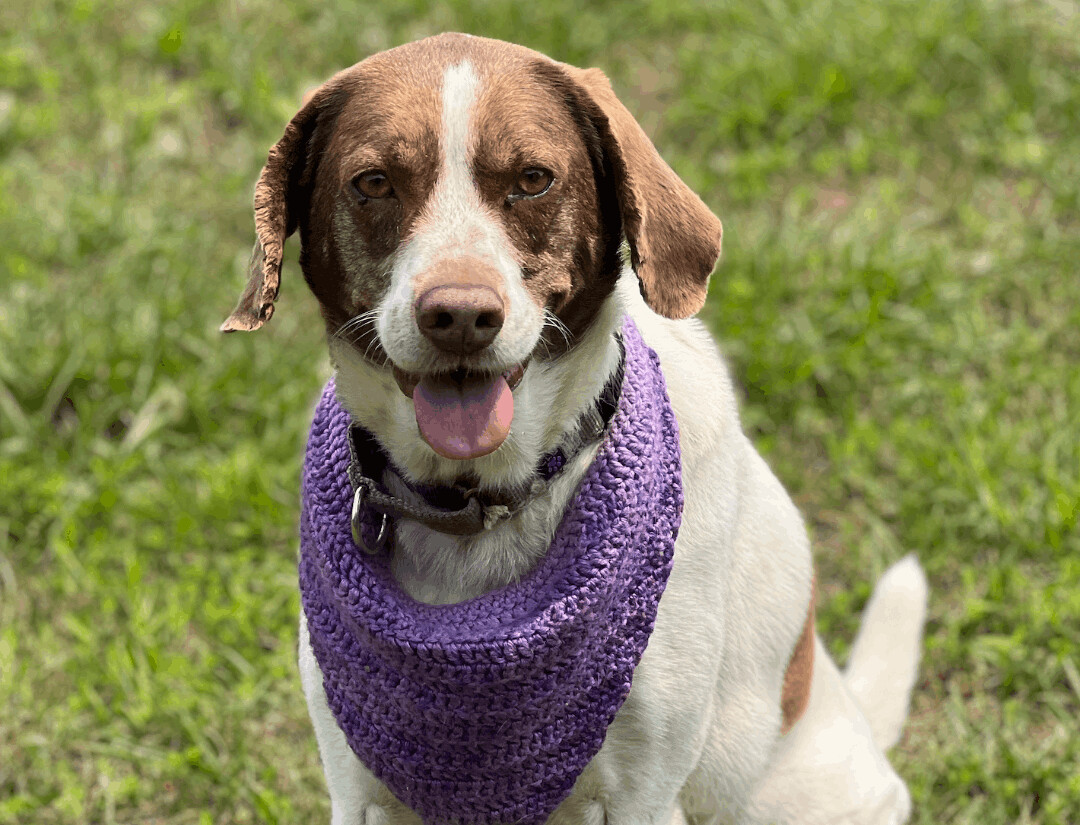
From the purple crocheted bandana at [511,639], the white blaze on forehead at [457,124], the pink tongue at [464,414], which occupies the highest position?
the white blaze on forehead at [457,124]

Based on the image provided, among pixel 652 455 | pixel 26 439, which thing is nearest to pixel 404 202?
pixel 652 455

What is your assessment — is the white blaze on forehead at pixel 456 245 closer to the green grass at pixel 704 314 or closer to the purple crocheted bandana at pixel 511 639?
the purple crocheted bandana at pixel 511 639

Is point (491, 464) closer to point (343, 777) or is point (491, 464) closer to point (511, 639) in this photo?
point (511, 639)

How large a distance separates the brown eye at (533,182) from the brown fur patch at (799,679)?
1.15m

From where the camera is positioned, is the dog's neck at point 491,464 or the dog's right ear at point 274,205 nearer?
the dog's right ear at point 274,205

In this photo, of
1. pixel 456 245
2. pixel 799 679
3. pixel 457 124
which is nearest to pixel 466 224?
pixel 456 245

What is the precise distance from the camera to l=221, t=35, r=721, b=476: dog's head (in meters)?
2.04

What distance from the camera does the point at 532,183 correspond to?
2.11 metres

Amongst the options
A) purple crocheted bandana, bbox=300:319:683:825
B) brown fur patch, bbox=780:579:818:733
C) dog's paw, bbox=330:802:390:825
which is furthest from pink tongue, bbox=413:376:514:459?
brown fur patch, bbox=780:579:818:733

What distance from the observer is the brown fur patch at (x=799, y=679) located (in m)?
2.68

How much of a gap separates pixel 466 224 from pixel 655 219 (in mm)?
324

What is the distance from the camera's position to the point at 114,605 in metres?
3.59

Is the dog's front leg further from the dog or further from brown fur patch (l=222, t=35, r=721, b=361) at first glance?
brown fur patch (l=222, t=35, r=721, b=361)

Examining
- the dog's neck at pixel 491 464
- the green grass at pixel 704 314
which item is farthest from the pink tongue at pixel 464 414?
the green grass at pixel 704 314
